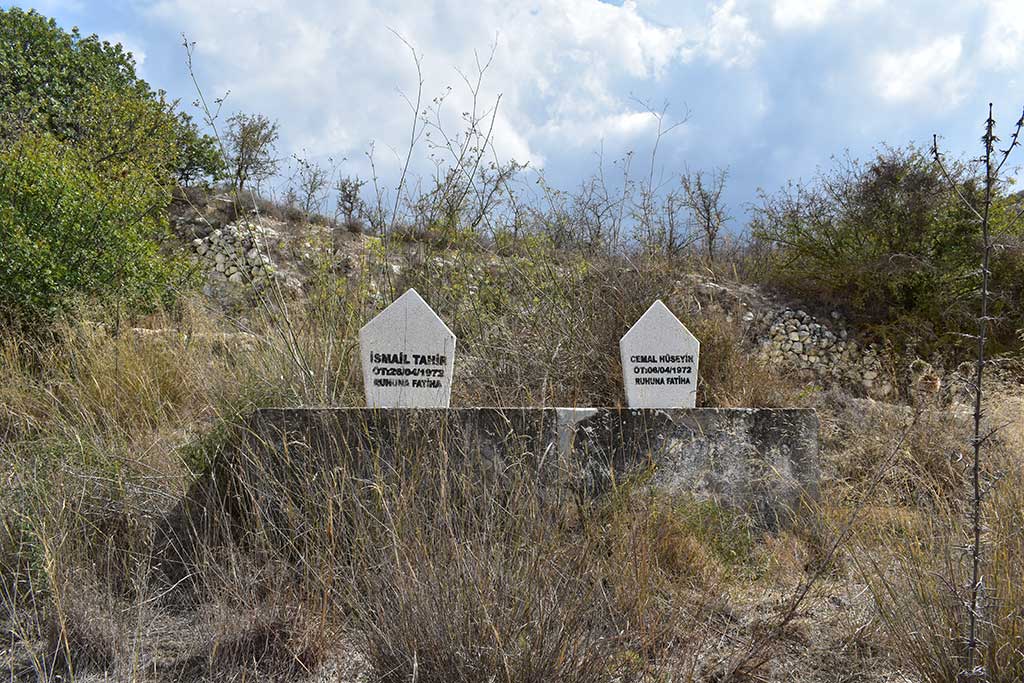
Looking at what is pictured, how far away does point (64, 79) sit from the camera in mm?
17875

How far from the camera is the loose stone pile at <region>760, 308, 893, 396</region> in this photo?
31.4ft

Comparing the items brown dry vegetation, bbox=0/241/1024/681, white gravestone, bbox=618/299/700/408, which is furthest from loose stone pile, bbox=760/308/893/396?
white gravestone, bbox=618/299/700/408

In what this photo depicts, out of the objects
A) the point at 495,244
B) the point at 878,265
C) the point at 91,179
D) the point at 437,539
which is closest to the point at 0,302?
the point at 91,179

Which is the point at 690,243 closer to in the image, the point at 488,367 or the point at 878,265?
the point at 488,367

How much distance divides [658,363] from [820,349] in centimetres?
640

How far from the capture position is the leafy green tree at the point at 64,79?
14555mm

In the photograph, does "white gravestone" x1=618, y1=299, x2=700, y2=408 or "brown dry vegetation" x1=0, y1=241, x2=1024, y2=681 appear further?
"white gravestone" x1=618, y1=299, x2=700, y2=408

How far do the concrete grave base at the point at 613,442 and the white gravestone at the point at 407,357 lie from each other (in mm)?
372

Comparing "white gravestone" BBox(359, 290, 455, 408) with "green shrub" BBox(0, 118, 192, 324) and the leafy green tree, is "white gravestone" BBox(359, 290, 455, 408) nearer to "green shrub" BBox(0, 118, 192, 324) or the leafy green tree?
"green shrub" BBox(0, 118, 192, 324)

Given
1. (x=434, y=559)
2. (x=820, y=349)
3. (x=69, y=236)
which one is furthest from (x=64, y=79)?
(x=434, y=559)

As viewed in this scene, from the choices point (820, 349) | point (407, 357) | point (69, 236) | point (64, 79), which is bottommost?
point (407, 357)

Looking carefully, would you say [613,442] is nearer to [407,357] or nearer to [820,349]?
[407,357]

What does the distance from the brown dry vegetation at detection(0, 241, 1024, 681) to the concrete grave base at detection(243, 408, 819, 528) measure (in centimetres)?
17

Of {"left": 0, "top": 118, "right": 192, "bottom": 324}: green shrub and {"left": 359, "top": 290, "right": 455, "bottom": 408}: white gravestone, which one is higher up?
{"left": 0, "top": 118, "right": 192, "bottom": 324}: green shrub
